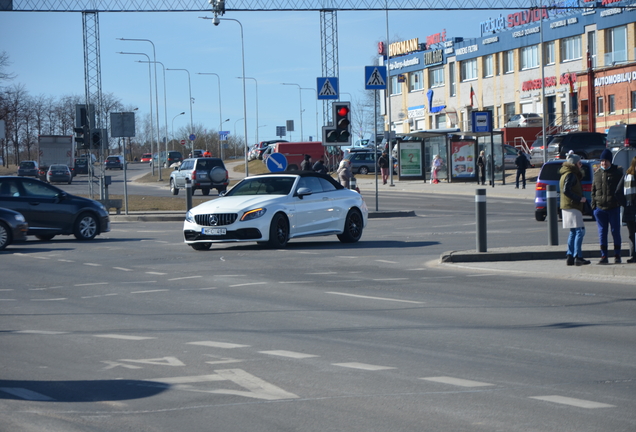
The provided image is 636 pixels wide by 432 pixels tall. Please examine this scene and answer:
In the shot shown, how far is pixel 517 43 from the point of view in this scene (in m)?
78.3

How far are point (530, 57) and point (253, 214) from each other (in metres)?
63.3

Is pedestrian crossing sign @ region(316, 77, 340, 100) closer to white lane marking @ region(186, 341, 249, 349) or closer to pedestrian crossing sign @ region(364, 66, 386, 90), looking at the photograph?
pedestrian crossing sign @ region(364, 66, 386, 90)

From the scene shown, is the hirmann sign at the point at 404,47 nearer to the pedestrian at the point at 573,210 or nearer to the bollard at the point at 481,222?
the bollard at the point at 481,222

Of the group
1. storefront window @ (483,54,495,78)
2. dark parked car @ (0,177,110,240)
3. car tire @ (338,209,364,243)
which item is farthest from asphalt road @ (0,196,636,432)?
storefront window @ (483,54,495,78)

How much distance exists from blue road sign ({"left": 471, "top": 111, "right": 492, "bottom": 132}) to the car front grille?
3278cm

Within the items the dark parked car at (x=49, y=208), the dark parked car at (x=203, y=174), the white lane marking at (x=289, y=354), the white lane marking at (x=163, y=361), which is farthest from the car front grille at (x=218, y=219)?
the dark parked car at (x=203, y=174)

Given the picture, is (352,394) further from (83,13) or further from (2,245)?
(83,13)

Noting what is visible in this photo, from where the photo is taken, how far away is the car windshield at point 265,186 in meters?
18.9

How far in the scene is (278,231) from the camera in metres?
18.4

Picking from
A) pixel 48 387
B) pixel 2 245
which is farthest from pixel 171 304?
pixel 2 245

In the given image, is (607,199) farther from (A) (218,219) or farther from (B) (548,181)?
(B) (548,181)

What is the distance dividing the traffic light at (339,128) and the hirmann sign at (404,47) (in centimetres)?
6950

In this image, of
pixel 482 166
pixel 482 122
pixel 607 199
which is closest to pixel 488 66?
pixel 482 122

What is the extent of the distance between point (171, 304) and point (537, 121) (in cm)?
5987
